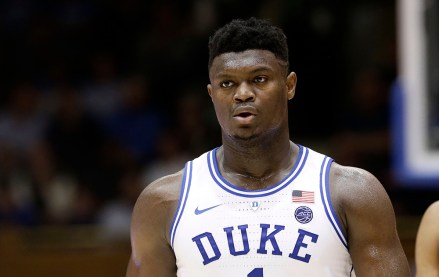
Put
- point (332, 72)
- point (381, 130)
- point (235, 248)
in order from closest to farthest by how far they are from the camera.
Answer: point (235, 248)
point (381, 130)
point (332, 72)

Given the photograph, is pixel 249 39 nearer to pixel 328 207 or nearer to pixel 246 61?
pixel 246 61

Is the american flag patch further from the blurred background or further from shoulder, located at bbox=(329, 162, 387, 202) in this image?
the blurred background

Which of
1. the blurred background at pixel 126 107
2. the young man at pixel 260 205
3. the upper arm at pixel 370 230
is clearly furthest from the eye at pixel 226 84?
the blurred background at pixel 126 107

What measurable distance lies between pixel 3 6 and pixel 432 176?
621cm

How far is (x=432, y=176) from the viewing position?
6453 mm

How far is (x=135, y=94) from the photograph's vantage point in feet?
31.8

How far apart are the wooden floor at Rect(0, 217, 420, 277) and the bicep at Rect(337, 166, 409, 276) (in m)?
4.02

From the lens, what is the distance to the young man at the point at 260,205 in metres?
4.14

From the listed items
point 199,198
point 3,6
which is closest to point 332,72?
point 3,6

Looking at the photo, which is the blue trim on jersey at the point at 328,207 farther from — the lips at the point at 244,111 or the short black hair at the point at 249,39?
the short black hair at the point at 249,39

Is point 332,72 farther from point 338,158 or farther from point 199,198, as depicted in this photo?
point 199,198

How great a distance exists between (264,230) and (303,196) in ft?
0.74

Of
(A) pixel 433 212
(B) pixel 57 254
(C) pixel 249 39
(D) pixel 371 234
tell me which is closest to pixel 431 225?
(A) pixel 433 212

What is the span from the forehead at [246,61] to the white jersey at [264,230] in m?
0.50
